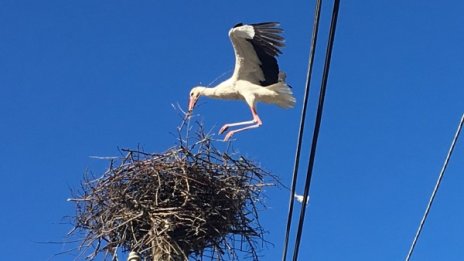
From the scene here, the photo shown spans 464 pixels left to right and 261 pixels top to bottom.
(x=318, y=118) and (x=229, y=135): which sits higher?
(x=229, y=135)

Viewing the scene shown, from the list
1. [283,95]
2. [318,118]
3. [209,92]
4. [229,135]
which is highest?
[209,92]

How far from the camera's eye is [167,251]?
24.0 feet

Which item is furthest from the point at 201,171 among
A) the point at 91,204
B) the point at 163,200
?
the point at 91,204

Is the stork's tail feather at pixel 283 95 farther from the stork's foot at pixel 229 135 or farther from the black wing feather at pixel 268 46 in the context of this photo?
the stork's foot at pixel 229 135

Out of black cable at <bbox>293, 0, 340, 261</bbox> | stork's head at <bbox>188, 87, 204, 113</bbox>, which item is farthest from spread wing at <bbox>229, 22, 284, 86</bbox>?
black cable at <bbox>293, 0, 340, 261</bbox>

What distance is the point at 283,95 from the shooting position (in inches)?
392

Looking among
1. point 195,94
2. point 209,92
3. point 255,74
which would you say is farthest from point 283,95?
point 195,94

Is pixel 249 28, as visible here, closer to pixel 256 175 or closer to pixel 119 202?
pixel 256 175

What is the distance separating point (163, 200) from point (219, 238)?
56 cm

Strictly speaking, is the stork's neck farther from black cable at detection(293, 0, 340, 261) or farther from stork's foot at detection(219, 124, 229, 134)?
black cable at detection(293, 0, 340, 261)

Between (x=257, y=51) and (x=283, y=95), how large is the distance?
1.81ft

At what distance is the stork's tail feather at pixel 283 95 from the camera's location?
996cm

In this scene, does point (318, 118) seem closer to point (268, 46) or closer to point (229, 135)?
point (229, 135)

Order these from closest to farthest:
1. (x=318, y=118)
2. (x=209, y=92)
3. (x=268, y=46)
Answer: (x=318, y=118) → (x=268, y=46) → (x=209, y=92)
